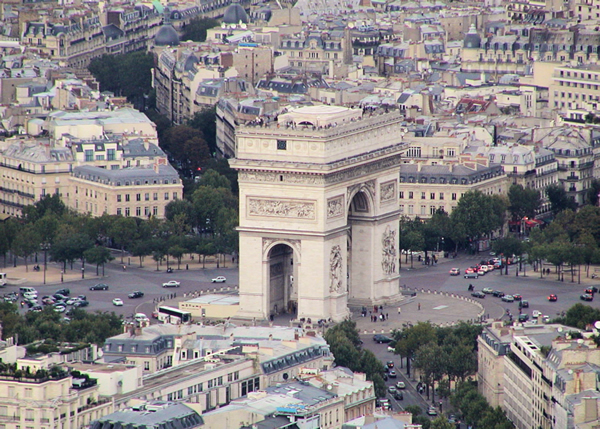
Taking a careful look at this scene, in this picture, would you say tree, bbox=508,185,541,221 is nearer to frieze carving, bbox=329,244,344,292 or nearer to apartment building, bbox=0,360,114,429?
frieze carving, bbox=329,244,344,292

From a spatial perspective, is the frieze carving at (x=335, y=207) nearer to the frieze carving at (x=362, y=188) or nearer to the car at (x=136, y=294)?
the frieze carving at (x=362, y=188)

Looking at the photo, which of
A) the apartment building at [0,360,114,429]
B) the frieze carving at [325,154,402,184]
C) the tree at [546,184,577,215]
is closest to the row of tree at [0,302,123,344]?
the frieze carving at [325,154,402,184]

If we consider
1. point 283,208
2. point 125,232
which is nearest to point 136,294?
point 125,232

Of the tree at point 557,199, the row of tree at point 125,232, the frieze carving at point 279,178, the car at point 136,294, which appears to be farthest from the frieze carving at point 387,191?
the tree at point 557,199

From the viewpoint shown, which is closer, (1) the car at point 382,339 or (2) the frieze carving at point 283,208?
(1) the car at point 382,339

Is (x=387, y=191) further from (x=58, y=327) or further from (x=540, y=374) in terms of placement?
(x=540, y=374)

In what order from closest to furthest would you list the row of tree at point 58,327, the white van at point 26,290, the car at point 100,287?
the row of tree at point 58,327, the white van at point 26,290, the car at point 100,287
